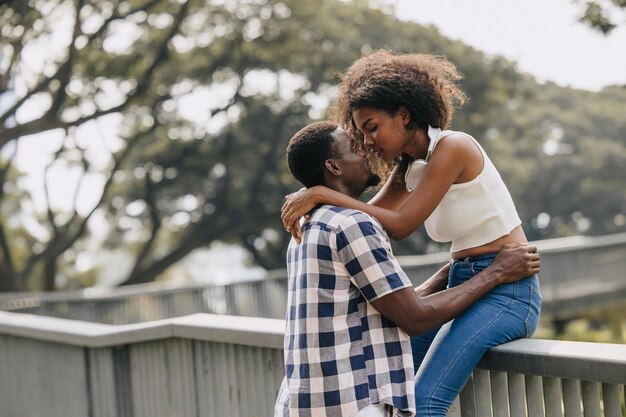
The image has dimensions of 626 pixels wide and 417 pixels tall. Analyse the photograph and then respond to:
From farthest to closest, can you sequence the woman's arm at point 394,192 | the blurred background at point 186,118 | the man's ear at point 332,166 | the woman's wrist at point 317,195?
the blurred background at point 186,118, the woman's arm at point 394,192, the man's ear at point 332,166, the woman's wrist at point 317,195

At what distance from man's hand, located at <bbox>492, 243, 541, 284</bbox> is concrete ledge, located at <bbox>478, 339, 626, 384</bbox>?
218mm

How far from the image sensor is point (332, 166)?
3.16 metres

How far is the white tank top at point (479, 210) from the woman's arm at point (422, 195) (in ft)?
0.22

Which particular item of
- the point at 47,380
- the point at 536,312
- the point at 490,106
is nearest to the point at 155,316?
the point at 47,380

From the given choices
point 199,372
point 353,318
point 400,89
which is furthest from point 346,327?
point 199,372

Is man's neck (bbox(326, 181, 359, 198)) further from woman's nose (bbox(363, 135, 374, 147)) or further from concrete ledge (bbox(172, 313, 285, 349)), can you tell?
concrete ledge (bbox(172, 313, 285, 349))

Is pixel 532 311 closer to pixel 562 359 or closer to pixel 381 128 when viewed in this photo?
pixel 562 359

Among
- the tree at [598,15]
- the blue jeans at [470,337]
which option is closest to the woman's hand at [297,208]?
the blue jeans at [470,337]

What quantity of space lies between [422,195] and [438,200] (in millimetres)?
58

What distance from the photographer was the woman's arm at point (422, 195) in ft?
10.1

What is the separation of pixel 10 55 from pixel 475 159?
1944 cm

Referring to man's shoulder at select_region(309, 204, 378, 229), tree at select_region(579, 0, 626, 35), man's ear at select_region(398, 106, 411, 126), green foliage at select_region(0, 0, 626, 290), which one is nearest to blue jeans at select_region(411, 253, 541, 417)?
man's shoulder at select_region(309, 204, 378, 229)

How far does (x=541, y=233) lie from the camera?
40500 millimetres

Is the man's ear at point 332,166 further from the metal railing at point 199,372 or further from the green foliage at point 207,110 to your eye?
the green foliage at point 207,110
